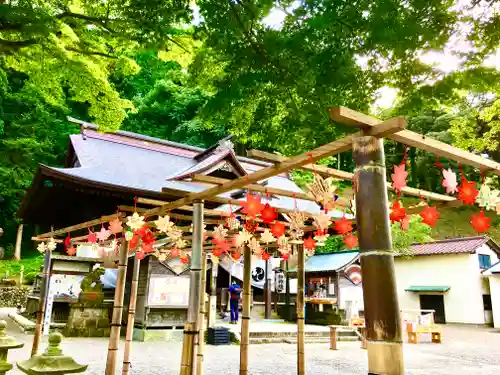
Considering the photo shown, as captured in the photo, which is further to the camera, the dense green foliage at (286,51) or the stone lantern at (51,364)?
the dense green foliage at (286,51)

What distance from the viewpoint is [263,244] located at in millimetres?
8430

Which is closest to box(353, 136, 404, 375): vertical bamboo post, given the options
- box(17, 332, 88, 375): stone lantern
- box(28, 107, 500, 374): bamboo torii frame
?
box(28, 107, 500, 374): bamboo torii frame

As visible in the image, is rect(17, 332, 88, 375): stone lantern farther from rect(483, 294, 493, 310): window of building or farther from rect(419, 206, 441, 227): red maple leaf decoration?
rect(483, 294, 493, 310): window of building

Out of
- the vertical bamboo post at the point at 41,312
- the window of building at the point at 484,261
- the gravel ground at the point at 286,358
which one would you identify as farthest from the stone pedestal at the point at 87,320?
the window of building at the point at 484,261

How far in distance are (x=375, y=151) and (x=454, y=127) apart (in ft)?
37.3

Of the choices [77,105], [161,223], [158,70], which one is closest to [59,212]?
[161,223]

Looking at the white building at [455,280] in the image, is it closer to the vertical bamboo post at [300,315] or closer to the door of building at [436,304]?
the door of building at [436,304]

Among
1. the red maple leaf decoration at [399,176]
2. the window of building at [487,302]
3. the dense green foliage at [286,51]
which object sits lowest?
the window of building at [487,302]

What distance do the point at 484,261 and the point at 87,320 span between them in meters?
21.7

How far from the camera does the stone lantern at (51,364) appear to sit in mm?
2256

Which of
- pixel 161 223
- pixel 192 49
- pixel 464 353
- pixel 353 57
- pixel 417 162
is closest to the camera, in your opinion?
pixel 353 57

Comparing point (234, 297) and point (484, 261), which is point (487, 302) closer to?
point (484, 261)

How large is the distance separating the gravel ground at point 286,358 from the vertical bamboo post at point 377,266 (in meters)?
6.74

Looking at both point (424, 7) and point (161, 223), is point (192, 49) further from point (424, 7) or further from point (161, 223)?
point (424, 7)
